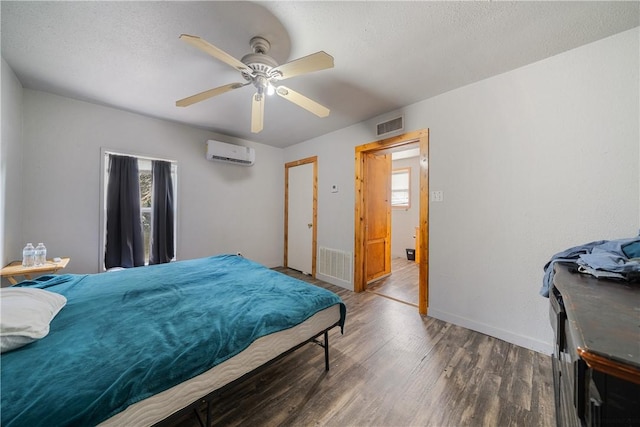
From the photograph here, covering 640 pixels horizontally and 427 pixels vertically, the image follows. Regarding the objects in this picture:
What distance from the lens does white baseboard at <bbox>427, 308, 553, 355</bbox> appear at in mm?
1869

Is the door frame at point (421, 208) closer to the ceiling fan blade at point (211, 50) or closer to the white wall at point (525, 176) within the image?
the white wall at point (525, 176)

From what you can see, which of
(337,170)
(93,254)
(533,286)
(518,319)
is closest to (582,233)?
(533,286)

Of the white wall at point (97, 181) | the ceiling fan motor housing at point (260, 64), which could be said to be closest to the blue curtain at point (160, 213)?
the white wall at point (97, 181)

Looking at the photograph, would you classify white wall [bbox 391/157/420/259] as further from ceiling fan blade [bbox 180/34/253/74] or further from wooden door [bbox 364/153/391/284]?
ceiling fan blade [bbox 180/34/253/74]

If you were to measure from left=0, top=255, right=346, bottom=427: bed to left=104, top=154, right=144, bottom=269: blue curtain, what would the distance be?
1.08 m

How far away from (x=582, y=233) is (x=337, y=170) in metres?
2.72

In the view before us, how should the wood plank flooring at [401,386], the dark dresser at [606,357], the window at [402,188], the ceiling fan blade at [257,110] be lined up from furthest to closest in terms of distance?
the window at [402,188], the ceiling fan blade at [257,110], the wood plank flooring at [401,386], the dark dresser at [606,357]

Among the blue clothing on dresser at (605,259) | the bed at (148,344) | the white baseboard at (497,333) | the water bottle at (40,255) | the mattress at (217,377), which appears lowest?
the white baseboard at (497,333)

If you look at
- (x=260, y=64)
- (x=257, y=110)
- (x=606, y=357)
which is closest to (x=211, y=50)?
(x=260, y=64)

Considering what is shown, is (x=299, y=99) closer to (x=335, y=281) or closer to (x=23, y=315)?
(x=23, y=315)

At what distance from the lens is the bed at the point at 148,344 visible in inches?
30.6

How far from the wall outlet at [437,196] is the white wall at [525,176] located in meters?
0.05

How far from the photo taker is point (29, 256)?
216 cm

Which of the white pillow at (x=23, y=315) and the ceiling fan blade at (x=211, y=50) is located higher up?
the ceiling fan blade at (x=211, y=50)
